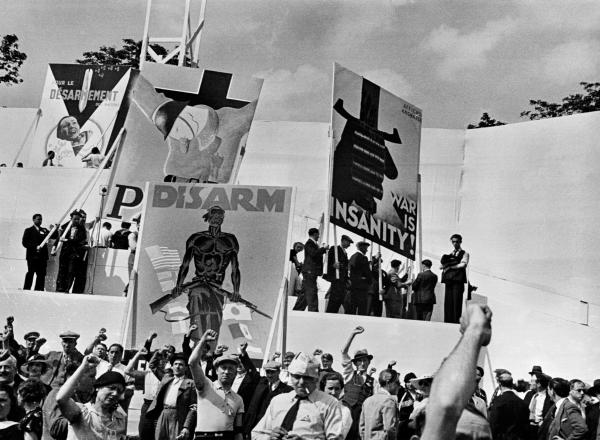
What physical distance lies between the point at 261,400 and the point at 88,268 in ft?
30.2

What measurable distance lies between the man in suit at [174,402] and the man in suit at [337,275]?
6.85 m

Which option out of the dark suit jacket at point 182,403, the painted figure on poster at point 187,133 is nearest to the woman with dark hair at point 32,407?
the dark suit jacket at point 182,403

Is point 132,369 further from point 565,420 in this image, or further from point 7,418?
point 565,420

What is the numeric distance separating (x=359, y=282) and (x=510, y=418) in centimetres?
698

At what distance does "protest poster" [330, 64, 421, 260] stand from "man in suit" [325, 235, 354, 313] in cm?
41

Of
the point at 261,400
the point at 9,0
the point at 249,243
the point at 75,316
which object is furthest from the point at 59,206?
the point at 261,400

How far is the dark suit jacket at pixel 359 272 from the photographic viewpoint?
17.1 meters

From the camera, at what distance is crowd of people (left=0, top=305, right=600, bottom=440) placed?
273cm

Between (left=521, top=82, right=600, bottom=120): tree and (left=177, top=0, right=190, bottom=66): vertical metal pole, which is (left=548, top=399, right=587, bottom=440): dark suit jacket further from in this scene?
(left=521, top=82, right=600, bottom=120): tree

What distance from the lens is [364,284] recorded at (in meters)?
17.3

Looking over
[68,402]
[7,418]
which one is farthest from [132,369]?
[68,402]

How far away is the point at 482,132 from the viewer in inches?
1021

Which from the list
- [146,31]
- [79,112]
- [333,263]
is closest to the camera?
[333,263]

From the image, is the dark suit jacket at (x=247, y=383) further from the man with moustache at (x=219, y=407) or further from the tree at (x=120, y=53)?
the tree at (x=120, y=53)
